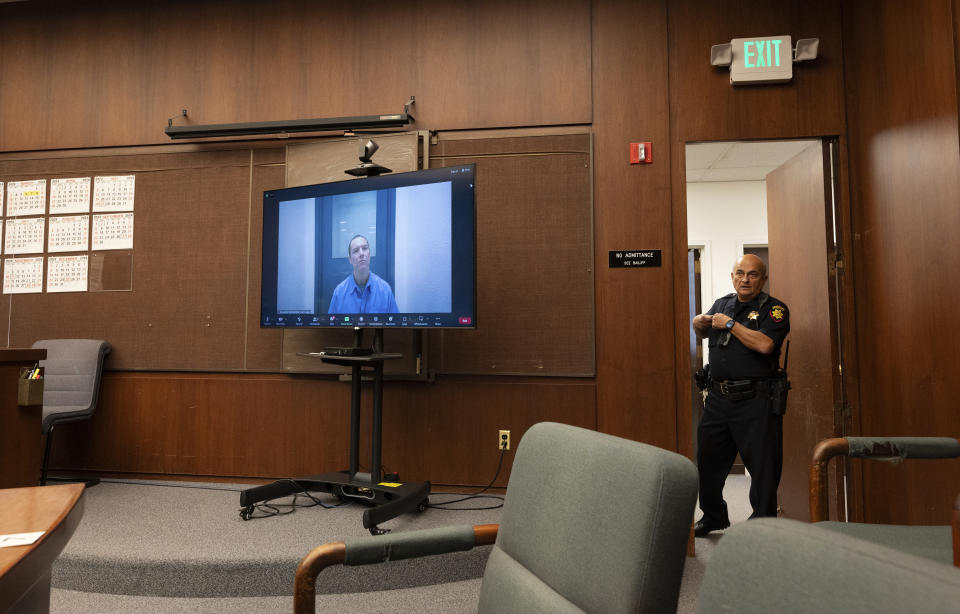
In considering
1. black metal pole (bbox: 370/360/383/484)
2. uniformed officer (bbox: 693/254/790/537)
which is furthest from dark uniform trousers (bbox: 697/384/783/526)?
black metal pole (bbox: 370/360/383/484)

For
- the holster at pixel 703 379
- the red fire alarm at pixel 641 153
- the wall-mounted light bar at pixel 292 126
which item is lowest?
the holster at pixel 703 379

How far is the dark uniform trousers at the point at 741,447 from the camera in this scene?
277cm

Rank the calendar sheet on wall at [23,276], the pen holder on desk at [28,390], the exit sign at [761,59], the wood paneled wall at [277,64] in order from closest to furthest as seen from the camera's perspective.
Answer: the pen holder on desk at [28,390]
the exit sign at [761,59]
the wood paneled wall at [277,64]
the calendar sheet on wall at [23,276]

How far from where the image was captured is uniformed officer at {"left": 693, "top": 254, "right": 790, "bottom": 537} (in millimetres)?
2781

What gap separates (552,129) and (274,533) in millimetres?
2502

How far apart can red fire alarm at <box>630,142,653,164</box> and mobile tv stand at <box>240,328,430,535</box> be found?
65.5 inches

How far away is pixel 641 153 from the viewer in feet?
10.3

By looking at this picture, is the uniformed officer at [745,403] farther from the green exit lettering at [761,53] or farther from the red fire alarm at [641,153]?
the green exit lettering at [761,53]

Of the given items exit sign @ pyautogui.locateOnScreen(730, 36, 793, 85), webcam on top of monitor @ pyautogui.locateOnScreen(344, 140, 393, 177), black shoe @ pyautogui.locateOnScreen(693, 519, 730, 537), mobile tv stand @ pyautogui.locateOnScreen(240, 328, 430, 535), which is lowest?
black shoe @ pyautogui.locateOnScreen(693, 519, 730, 537)

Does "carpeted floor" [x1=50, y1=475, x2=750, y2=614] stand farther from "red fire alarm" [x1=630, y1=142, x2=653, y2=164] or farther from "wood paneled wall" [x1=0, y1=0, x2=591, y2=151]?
"wood paneled wall" [x1=0, y1=0, x2=591, y2=151]

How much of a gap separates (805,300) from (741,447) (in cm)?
108

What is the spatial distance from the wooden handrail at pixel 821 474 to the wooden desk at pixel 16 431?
120 inches

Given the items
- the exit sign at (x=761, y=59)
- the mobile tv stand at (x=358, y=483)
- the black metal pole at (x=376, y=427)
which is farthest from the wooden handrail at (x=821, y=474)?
the exit sign at (x=761, y=59)

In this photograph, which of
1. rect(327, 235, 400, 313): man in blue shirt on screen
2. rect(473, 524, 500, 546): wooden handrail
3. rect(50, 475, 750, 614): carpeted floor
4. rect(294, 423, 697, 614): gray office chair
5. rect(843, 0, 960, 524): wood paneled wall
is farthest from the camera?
rect(327, 235, 400, 313): man in blue shirt on screen
